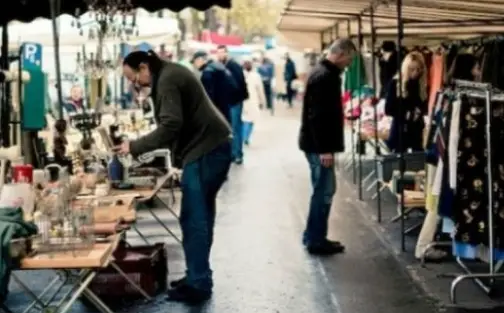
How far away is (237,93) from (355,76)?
2785 millimetres

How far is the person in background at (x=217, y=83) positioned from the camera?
1430 centimetres

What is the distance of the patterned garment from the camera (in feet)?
26.2

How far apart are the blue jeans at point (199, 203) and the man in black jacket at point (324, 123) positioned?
5.63 feet

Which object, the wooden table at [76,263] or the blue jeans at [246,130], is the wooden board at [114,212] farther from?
the blue jeans at [246,130]

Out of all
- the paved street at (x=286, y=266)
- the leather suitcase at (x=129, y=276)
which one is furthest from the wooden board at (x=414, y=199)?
the leather suitcase at (x=129, y=276)

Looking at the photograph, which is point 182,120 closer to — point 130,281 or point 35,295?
point 130,281

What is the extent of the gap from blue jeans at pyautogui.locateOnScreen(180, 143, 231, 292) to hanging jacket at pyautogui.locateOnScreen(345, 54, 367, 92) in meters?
7.35

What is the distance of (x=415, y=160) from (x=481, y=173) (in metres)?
3.87

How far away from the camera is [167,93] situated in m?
7.79

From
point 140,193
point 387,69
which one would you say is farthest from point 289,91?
point 140,193

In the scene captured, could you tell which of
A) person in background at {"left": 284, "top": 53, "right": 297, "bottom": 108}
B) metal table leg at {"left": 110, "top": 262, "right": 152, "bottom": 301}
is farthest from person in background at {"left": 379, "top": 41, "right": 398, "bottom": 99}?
person in background at {"left": 284, "top": 53, "right": 297, "bottom": 108}

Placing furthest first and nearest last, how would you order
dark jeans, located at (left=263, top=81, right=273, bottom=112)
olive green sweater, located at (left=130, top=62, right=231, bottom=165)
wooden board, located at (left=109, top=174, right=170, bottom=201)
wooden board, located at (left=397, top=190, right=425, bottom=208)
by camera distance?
dark jeans, located at (left=263, top=81, right=273, bottom=112) < wooden board, located at (left=397, top=190, right=425, bottom=208) < wooden board, located at (left=109, top=174, right=170, bottom=201) < olive green sweater, located at (left=130, top=62, right=231, bottom=165)

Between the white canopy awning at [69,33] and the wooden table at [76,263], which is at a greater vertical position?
the white canopy awning at [69,33]

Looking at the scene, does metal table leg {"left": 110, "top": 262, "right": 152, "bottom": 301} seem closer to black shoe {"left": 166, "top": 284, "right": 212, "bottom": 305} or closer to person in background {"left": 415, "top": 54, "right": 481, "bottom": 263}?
black shoe {"left": 166, "top": 284, "right": 212, "bottom": 305}
